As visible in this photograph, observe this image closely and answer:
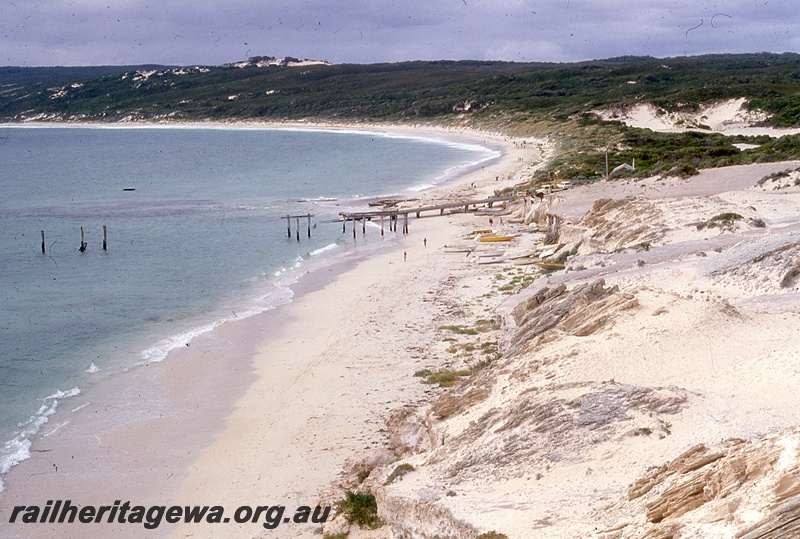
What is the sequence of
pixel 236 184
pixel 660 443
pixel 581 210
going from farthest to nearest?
pixel 236 184, pixel 581 210, pixel 660 443

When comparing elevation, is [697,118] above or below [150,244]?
above

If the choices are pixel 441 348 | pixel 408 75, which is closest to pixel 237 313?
pixel 441 348

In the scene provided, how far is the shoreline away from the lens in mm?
15289

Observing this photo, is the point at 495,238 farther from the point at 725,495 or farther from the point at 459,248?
the point at 725,495

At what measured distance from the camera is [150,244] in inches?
1645

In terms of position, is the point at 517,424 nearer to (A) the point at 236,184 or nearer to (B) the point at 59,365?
(B) the point at 59,365

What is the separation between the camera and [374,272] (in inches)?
1284

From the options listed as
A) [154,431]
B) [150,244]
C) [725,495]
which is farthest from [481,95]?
Result: [725,495]

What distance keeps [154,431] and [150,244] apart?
25.5 meters

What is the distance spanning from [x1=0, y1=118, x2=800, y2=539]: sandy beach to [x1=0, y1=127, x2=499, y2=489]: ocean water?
2.04 meters

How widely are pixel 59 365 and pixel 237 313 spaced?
6231mm

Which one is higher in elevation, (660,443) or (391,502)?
(660,443)

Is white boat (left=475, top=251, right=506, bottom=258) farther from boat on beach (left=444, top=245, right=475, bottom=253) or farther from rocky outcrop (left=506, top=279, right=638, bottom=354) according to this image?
rocky outcrop (left=506, top=279, right=638, bottom=354)

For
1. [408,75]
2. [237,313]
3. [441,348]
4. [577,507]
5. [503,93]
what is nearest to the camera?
[577,507]
